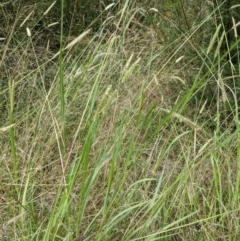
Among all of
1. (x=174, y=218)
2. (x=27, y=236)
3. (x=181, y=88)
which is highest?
(x=27, y=236)

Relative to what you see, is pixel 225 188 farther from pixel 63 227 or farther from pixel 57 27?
pixel 57 27

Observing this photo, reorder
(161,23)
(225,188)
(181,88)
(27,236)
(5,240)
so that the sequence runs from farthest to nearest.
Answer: (161,23) → (181,88) → (225,188) → (5,240) → (27,236)

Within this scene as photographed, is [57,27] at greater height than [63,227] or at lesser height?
lesser

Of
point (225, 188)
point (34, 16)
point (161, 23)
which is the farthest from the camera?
point (34, 16)

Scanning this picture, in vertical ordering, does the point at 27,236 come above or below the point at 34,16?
above

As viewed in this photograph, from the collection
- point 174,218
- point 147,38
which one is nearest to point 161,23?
point 147,38

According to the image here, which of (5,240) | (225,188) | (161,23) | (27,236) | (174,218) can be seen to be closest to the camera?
(27,236)

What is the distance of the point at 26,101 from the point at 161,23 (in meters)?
0.84

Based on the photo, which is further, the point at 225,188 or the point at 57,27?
the point at 57,27

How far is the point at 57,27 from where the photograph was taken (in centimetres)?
371

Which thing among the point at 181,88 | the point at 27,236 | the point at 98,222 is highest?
the point at 27,236

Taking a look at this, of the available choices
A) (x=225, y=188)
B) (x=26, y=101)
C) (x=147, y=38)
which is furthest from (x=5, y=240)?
(x=147, y=38)

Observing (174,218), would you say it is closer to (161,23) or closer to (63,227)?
(63,227)

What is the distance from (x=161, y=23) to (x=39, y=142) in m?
1.17
